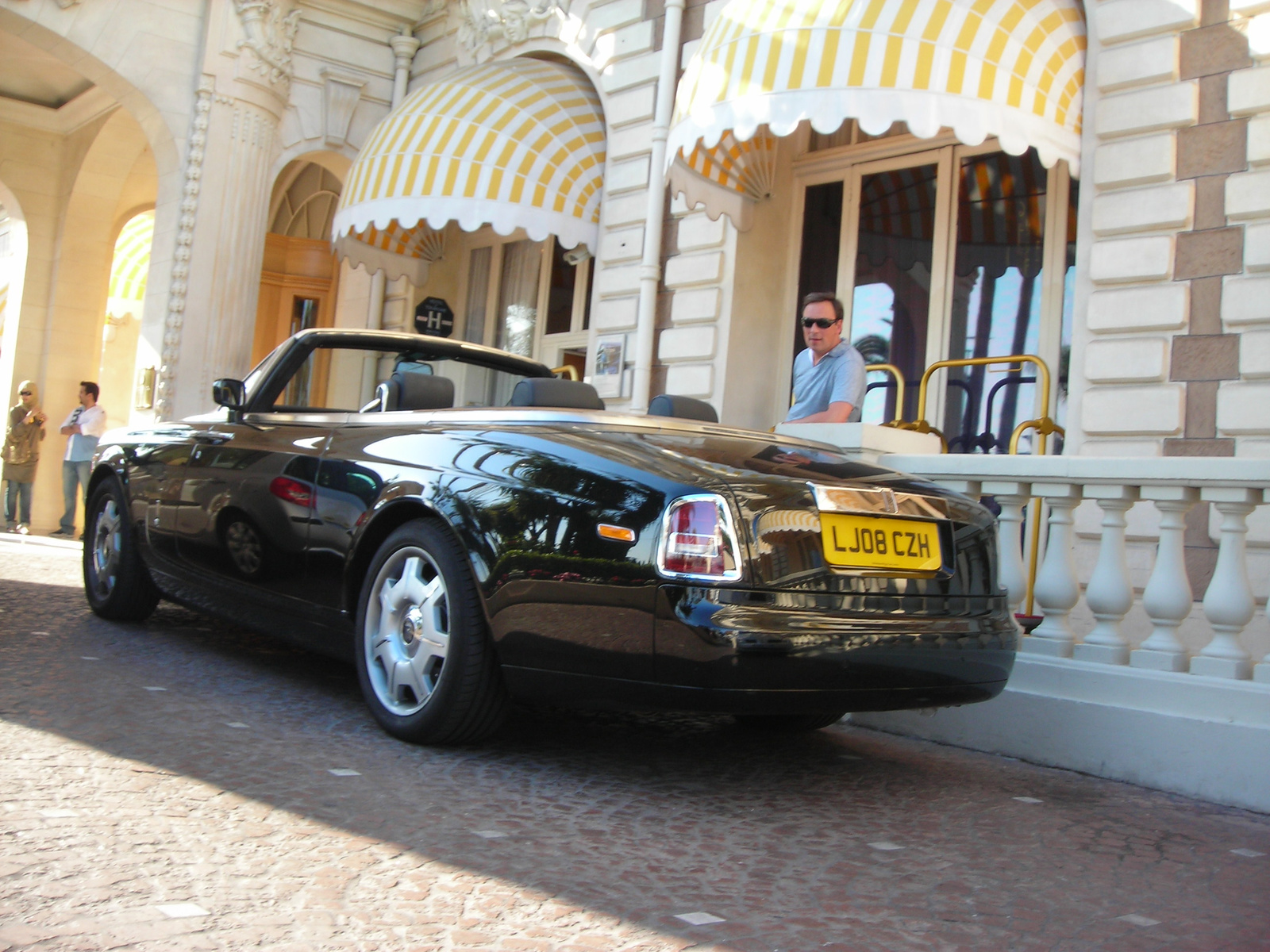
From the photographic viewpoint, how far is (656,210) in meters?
9.93

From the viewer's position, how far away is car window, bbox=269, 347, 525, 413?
16.0 feet

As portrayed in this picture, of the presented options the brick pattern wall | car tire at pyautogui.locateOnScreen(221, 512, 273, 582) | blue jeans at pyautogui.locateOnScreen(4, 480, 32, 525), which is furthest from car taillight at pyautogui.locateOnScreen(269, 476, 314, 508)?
blue jeans at pyautogui.locateOnScreen(4, 480, 32, 525)

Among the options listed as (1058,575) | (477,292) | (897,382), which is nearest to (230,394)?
(1058,575)

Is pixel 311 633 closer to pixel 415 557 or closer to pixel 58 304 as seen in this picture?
pixel 415 557

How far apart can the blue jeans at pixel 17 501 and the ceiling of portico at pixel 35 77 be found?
16.6 feet

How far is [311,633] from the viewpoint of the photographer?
163 inches

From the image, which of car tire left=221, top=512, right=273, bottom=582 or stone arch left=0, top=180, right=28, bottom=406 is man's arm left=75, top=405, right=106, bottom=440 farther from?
car tire left=221, top=512, right=273, bottom=582

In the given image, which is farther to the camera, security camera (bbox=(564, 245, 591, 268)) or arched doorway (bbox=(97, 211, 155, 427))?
arched doorway (bbox=(97, 211, 155, 427))

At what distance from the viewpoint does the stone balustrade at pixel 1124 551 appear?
4133 mm

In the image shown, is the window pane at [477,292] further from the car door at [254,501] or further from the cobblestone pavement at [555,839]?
the cobblestone pavement at [555,839]

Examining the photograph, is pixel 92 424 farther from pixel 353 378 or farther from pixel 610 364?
pixel 353 378

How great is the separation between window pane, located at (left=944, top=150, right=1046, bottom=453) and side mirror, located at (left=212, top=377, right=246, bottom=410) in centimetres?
510

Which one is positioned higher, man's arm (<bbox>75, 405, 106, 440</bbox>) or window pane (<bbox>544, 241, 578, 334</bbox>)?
window pane (<bbox>544, 241, 578, 334</bbox>)

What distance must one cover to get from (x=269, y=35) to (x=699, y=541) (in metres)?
11.6
